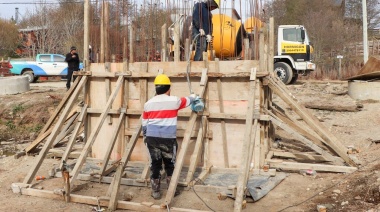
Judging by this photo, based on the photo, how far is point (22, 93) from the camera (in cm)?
1548

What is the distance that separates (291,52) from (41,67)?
43.6 ft

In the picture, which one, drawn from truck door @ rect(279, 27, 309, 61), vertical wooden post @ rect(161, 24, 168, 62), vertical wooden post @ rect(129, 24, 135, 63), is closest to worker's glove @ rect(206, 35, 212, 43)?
vertical wooden post @ rect(161, 24, 168, 62)

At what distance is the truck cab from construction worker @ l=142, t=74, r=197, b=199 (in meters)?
11.9

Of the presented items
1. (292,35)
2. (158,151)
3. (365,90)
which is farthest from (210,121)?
(292,35)

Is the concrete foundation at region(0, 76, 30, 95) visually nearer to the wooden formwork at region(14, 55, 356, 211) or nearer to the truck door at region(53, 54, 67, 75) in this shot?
the truck door at region(53, 54, 67, 75)

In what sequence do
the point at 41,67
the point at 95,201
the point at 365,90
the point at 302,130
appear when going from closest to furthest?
the point at 95,201
the point at 302,130
the point at 365,90
the point at 41,67

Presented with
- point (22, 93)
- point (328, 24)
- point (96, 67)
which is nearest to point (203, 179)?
point (96, 67)

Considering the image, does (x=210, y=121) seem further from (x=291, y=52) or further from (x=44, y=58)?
(x=44, y=58)

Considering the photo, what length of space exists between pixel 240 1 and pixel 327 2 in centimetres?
2886

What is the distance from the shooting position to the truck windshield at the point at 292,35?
16.9 metres

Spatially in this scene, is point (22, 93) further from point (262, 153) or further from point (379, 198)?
point (379, 198)

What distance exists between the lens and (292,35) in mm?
17031

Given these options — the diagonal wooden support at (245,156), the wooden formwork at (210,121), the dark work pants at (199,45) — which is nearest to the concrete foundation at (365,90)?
the wooden formwork at (210,121)

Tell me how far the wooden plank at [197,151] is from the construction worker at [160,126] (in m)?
0.62
